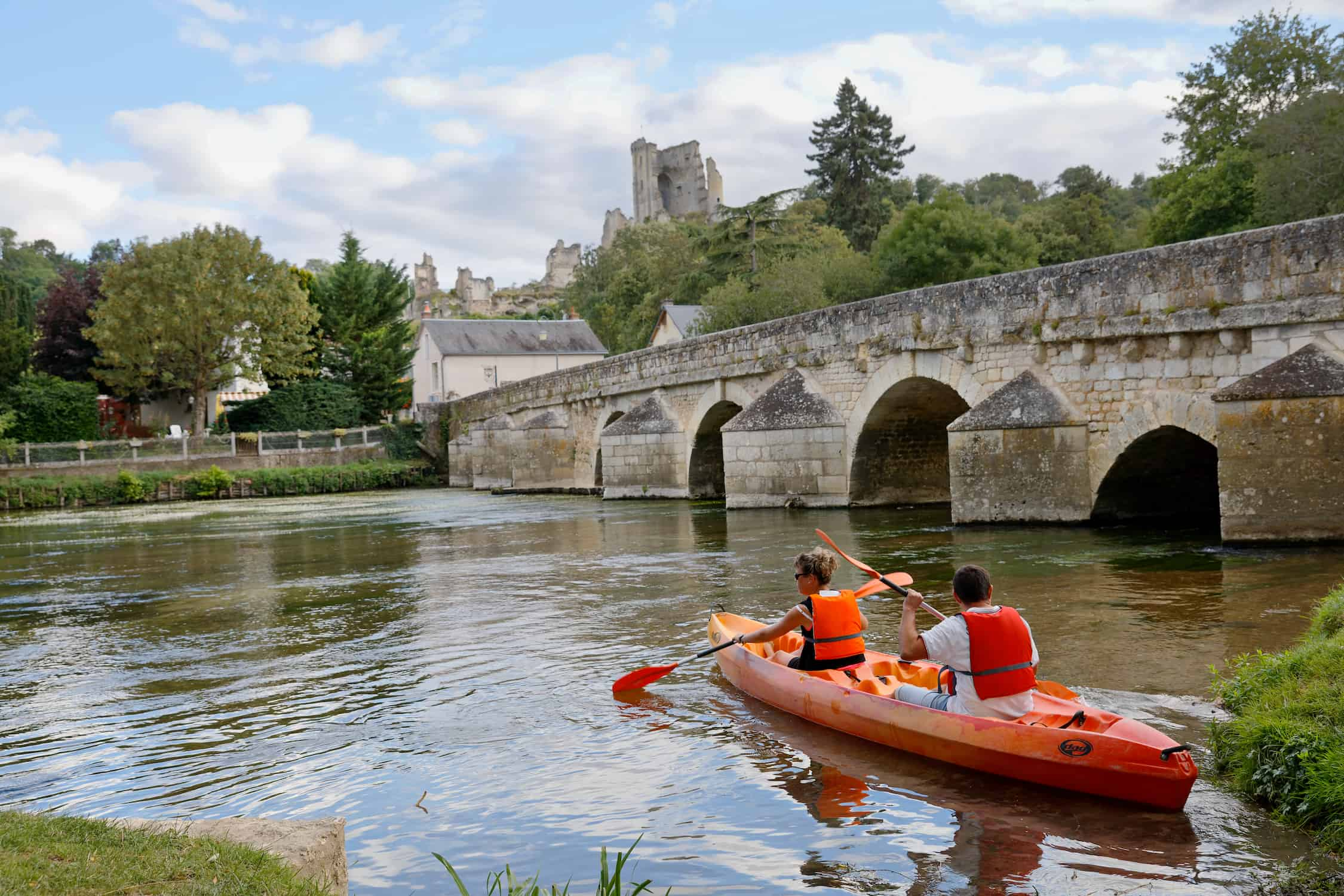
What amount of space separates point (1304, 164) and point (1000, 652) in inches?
1066

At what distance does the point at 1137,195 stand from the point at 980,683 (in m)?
72.4

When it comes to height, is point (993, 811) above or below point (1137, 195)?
below

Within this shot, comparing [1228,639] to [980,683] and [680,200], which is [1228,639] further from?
[680,200]

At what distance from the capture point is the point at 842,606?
5.87 meters

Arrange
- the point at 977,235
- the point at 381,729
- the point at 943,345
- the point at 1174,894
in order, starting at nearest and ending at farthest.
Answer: the point at 1174,894, the point at 381,729, the point at 943,345, the point at 977,235

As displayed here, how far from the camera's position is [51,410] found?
35844mm

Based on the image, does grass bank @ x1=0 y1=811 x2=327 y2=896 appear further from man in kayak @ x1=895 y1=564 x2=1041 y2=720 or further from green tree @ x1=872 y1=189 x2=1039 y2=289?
green tree @ x1=872 y1=189 x2=1039 y2=289


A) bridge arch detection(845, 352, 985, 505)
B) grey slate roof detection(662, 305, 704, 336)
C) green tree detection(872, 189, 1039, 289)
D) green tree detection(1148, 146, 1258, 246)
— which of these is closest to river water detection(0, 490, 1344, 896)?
bridge arch detection(845, 352, 985, 505)

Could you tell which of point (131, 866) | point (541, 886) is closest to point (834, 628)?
point (541, 886)

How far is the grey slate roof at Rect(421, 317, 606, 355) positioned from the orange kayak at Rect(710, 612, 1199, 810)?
45935 mm

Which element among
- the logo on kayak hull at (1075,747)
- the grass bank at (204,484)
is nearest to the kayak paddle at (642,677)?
the logo on kayak hull at (1075,747)

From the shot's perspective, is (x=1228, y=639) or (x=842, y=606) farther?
(x=1228, y=639)

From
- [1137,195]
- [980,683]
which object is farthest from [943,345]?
[1137,195]

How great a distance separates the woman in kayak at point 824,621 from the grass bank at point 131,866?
10.7ft
